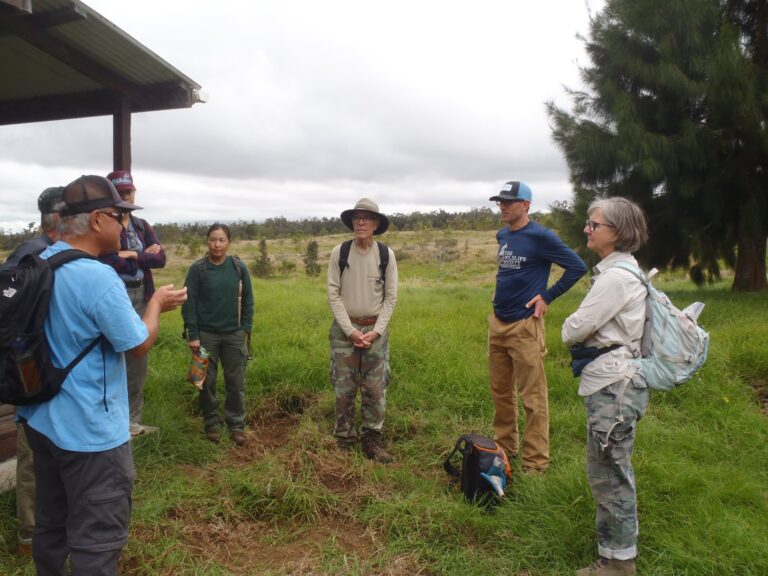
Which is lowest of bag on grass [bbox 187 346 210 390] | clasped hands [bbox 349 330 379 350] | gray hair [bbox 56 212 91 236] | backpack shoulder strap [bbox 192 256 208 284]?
bag on grass [bbox 187 346 210 390]

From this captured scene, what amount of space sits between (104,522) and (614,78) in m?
10.2

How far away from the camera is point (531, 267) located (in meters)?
3.99

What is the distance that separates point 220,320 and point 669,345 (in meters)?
3.19

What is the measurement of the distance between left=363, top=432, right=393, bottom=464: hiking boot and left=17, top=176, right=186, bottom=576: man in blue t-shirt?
230cm

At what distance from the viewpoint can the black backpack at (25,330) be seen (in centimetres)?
203

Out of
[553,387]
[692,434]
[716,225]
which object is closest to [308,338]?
[553,387]

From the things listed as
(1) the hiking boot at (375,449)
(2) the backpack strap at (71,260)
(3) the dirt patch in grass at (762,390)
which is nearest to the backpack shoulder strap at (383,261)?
(1) the hiking boot at (375,449)

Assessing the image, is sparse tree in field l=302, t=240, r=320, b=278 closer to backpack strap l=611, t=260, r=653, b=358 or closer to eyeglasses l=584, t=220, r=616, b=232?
eyeglasses l=584, t=220, r=616, b=232

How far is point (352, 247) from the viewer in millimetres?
4363

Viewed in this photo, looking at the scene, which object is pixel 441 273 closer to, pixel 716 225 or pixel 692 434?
pixel 716 225

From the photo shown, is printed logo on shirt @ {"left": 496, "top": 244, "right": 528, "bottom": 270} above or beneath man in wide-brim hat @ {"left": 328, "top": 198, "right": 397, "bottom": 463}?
above

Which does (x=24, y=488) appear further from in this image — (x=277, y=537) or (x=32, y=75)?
(x=32, y=75)

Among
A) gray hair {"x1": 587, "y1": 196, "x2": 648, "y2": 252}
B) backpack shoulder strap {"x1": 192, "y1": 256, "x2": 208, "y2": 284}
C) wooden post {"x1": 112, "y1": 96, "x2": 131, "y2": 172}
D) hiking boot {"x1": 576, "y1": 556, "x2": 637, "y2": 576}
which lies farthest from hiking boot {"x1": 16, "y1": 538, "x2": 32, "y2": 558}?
gray hair {"x1": 587, "y1": 196, "x2": 648, "y2": 252}

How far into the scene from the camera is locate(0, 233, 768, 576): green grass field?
307 cm
